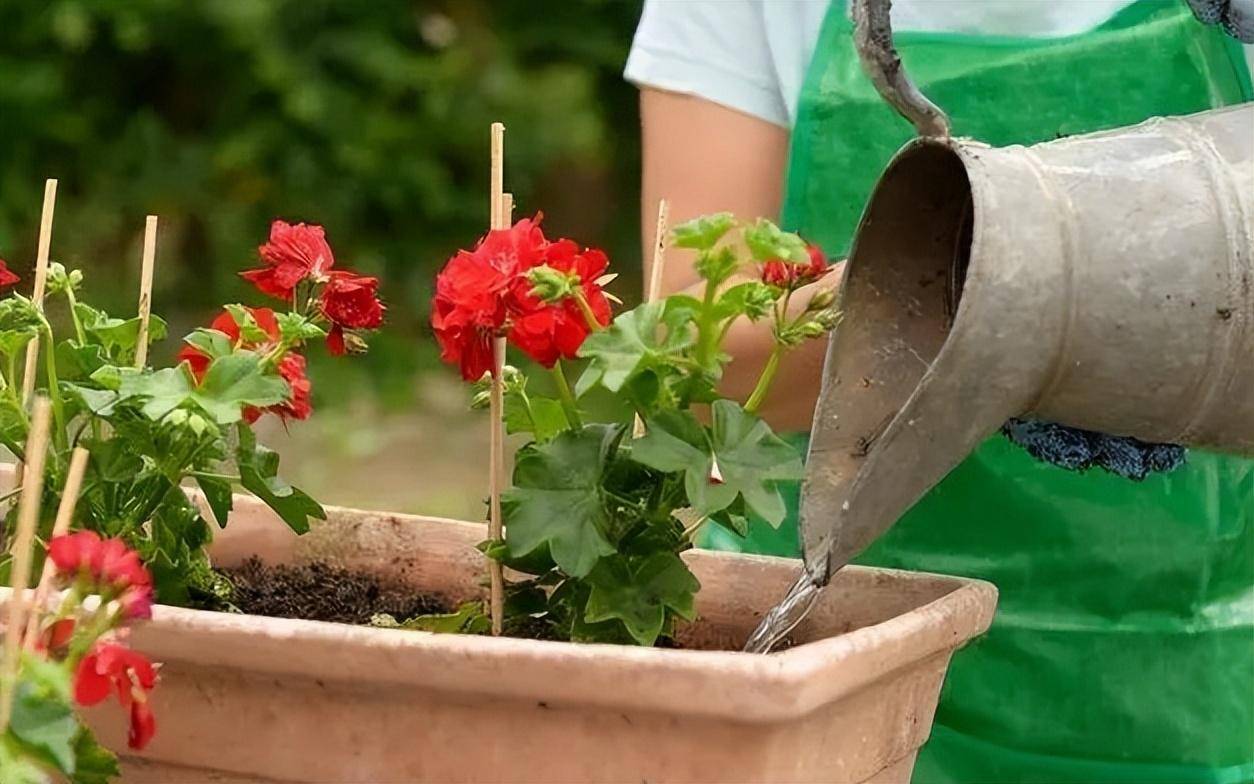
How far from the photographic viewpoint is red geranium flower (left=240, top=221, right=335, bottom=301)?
0.90 metres

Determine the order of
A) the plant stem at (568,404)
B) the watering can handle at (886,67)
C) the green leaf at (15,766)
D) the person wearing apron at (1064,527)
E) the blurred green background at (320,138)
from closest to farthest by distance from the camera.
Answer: the green leaf at (15,766), the watering can handle at (886,67), the plant stem at (568,404), the person wearing apron at (1064,527), the blurred green background at (320,138)

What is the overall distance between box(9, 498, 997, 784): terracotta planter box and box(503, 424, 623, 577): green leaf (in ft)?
0.26

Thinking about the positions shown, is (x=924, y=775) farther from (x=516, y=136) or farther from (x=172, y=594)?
(x=516, y=136)

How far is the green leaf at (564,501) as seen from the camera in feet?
2.59

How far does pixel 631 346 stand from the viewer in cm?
78

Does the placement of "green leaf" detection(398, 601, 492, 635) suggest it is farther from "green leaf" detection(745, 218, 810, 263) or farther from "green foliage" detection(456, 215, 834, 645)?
"green leaf" detection(745, 218, 810, 263)

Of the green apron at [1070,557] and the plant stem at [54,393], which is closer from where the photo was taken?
the plant stem at [54,393]

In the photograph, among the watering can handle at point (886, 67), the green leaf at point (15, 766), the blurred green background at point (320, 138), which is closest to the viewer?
the green leaf at point (15, 766)

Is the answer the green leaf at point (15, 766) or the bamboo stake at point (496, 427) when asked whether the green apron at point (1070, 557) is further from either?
the green leaf at point (15, 766)

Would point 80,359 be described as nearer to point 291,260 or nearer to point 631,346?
Result: point 291,260

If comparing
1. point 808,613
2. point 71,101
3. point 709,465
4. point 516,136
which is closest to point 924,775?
point 808,613

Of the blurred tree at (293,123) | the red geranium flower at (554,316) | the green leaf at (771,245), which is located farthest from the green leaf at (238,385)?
the blurred tree at (293,123)

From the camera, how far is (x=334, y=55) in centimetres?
412

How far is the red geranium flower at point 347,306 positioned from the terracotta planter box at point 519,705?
20 cm
